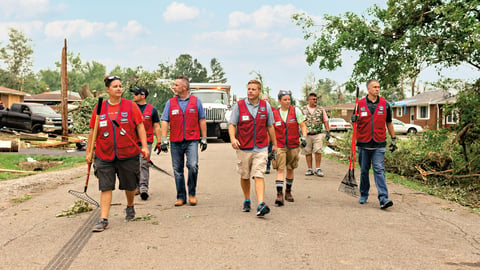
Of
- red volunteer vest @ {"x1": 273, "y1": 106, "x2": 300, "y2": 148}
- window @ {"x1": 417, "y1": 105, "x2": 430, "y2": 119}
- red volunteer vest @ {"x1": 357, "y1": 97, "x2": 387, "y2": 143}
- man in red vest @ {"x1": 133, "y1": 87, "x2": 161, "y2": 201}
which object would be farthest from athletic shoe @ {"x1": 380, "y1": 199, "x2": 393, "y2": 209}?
window @ {"x1": 417, "y1": 105, "x2": 430, "y2": 119}

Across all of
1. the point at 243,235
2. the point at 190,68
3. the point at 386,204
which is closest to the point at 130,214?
the point at 243,235

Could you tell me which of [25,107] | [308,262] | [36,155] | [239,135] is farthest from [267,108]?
[25,107]

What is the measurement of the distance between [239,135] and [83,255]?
291 cm

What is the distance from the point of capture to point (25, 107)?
27.1 m

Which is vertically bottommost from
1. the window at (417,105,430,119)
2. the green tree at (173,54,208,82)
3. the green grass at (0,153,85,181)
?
the green grass at (0,153,85,181)

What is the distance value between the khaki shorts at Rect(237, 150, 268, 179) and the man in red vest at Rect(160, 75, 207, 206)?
75cm

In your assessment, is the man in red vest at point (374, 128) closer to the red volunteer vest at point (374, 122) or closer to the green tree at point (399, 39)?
the red volunteer vest at point (374, 122)

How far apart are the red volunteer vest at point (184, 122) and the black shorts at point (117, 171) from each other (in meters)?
1.28

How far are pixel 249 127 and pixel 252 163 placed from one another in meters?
0.52

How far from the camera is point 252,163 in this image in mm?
7207

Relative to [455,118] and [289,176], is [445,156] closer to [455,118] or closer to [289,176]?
[455,118]

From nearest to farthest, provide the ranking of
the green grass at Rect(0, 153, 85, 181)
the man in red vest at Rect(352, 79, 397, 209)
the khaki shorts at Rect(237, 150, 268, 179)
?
the khaki shorts at Rect(237, 150, 268, 179)
the man in red vest at Rect(352, 79, 397, 209)
the green grass at Rect(0, 153, 85, 181)

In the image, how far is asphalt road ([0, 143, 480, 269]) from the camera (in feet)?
15.9

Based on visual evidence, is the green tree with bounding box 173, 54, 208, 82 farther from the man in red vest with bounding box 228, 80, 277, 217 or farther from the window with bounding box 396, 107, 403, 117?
the man in red vest with bounding box 228, 80, 277, 217
